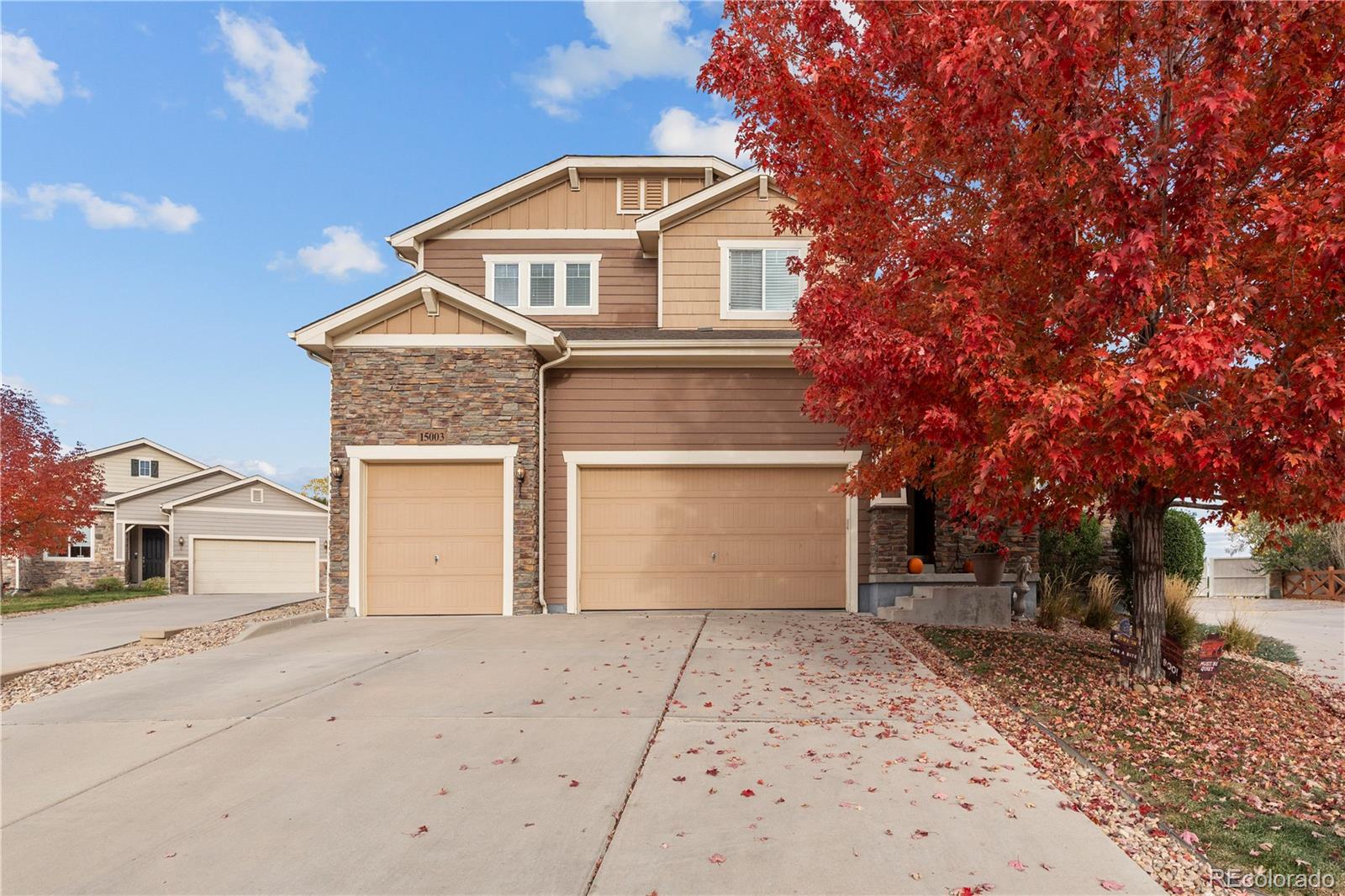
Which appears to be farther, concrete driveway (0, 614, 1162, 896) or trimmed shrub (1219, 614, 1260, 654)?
trimmed shrub (1219, 614, 1260, 654)

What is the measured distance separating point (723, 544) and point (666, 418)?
7.06 feet

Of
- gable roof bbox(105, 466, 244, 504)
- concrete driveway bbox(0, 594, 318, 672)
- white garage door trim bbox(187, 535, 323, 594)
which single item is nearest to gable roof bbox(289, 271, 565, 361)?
concrete driveway bbox(0, 594, 318, 672)

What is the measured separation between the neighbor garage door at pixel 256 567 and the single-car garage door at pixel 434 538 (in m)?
15.1

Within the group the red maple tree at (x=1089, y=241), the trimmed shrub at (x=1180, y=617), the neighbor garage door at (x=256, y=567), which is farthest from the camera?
the neighbor garage door at (x=256, y=567)

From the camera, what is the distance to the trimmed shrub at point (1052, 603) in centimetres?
1052

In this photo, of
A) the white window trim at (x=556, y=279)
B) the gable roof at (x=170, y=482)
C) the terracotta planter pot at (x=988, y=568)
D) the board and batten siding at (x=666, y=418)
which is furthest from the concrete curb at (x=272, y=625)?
the gable roof at (x=170, y=482)

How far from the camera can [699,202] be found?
12.7 metres

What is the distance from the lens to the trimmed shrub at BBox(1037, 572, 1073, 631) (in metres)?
10.5

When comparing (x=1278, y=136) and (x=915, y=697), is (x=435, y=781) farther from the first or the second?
(x=1278, y=136)

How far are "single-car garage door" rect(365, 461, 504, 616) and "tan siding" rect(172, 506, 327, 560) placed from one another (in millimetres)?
16190

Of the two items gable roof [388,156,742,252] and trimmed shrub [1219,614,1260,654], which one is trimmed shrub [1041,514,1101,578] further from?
gable roof [388,156,742,252]

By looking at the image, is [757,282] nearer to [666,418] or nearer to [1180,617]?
[666,418]

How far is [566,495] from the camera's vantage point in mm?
11727

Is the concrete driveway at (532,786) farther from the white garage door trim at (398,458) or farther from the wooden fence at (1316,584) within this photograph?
the wooden fence at (1316,584)
